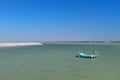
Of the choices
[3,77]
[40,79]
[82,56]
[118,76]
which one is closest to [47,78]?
[40,79]

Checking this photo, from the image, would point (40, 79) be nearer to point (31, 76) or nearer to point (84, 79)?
point (31, 76)

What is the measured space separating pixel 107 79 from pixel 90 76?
2179mm

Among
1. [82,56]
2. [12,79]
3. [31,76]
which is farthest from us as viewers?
[82,56]

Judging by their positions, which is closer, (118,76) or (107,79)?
(107,79)

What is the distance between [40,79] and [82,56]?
28.2 m

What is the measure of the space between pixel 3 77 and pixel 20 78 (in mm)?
1712

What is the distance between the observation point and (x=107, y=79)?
910 inches

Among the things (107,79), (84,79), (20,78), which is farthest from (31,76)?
(107,79)

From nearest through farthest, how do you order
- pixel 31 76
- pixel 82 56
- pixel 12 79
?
pixel 12 79, pixel 31 76, pixel 82 56

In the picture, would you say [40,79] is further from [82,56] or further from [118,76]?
[82,56]

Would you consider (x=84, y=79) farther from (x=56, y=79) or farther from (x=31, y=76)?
(x=31, y=76)

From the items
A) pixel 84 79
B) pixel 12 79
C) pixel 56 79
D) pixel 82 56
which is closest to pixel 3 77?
pixel 12 79

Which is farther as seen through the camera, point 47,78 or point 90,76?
point 90,76

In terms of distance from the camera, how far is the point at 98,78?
23.8 meters
